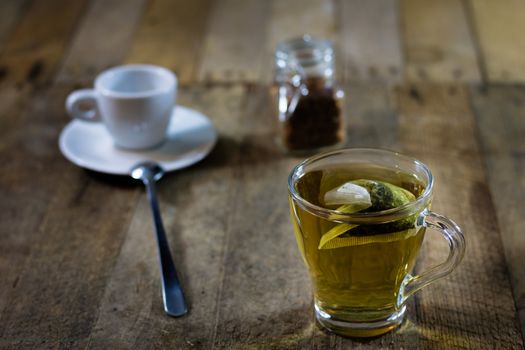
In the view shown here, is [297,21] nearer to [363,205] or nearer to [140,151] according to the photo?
[140,151]

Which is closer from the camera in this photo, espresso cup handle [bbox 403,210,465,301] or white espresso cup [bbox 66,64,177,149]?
espresso cup handle [bbox 403,210,465,301]

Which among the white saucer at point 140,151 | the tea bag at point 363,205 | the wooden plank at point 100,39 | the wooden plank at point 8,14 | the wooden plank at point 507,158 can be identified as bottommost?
the wooden plank at point 8,14

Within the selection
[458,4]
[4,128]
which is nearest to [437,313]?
[4,128]

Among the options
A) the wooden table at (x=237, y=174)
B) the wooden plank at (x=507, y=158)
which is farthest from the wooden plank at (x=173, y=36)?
the wooden plank at (x=507, y=158)

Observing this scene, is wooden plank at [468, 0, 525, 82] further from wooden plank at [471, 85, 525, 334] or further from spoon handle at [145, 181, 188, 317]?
spoon handle at [145, 181, 188, 317]

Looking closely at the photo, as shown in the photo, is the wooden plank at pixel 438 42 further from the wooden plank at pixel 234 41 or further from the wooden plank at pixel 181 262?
the wooden plank at pixel 181 262

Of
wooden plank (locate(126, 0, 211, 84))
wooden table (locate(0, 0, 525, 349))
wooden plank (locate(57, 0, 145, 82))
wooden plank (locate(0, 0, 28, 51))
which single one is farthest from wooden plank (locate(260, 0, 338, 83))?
wooden plank (locate(0, 0, 28, 51))

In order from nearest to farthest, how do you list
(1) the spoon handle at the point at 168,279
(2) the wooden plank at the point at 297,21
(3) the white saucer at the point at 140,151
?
(1) the spoon handle at the point at 168,279 → (3) the white saucer at the point at 140,151 → (2) the wooden plank at the point at 297,21

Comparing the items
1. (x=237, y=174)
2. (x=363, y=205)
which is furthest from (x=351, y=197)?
(x=237, y=174)
